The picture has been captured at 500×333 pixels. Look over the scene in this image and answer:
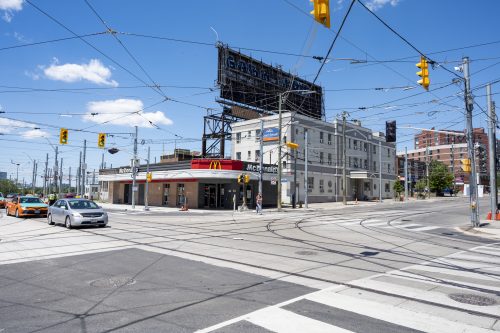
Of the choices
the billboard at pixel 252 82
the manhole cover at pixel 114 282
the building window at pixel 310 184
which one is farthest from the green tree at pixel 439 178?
the manhole cover at pixel 114 282

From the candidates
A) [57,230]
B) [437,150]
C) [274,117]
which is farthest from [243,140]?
[437,150]

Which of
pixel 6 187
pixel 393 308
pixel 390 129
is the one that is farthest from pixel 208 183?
pixel 6 187

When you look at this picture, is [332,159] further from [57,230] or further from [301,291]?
[301,291]

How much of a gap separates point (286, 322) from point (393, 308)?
→ 78.6 inches

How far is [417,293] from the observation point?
707 centimetres

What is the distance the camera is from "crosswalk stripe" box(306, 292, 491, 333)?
17.2 feet

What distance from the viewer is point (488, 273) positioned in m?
9.18

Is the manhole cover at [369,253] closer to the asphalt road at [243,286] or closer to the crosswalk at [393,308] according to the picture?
the asphalt road at [243,286]

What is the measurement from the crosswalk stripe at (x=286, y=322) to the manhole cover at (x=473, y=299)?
3052 mm

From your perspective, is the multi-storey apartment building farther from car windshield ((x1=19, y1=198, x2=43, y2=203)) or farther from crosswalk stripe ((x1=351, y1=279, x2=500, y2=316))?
crosswalk stripe ((x1=351, y1=279, x2=500, y2=316))

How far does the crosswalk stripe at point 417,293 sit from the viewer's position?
247 inches

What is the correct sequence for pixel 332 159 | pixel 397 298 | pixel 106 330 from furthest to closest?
pixel 332 159 → pixel 397 298 → pixel 106 330

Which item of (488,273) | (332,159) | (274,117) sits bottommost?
(488,273)

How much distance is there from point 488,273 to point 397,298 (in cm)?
409
